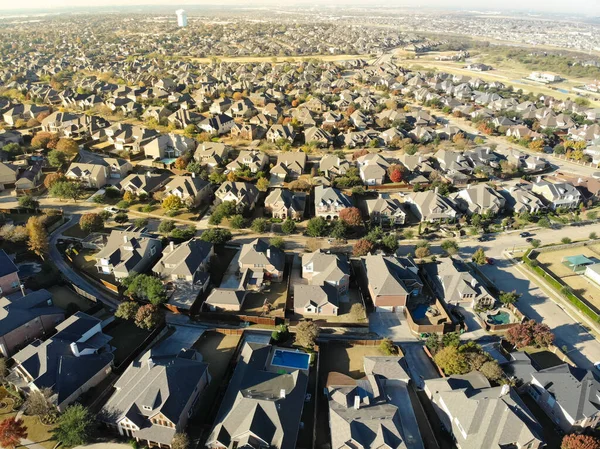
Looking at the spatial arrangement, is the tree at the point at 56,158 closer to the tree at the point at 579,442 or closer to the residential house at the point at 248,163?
the residential house at the point at 248,163

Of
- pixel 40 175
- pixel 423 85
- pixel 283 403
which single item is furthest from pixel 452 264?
pixel 423 85

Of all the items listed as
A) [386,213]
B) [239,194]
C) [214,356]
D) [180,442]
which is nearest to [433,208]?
[386,213]

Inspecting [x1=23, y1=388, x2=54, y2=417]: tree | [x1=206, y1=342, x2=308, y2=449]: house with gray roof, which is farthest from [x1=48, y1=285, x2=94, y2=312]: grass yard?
[x1=206, y1=342, x2=308, y2=449]: house with gray roof

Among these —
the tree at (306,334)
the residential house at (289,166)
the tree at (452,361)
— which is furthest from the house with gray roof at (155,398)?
the residential house at (289,166)

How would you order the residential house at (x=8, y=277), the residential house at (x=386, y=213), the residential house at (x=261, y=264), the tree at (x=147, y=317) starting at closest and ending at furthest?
1. the tree at (x=147, y=317)
2. the residential house at (x=8, y=277)
3. the residential house at (x=261, y=264)
4. the residential house at (x=386, y=213)

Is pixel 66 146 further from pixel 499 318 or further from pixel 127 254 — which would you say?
pixel 499 318

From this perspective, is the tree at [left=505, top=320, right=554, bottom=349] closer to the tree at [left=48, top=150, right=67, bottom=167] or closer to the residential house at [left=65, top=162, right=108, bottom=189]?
the residential house at [left=65, top=162, right=108, bottom=189]

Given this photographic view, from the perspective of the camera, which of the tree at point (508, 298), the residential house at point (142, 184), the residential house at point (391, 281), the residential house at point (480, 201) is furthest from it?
the residential house at point (142, 184)
